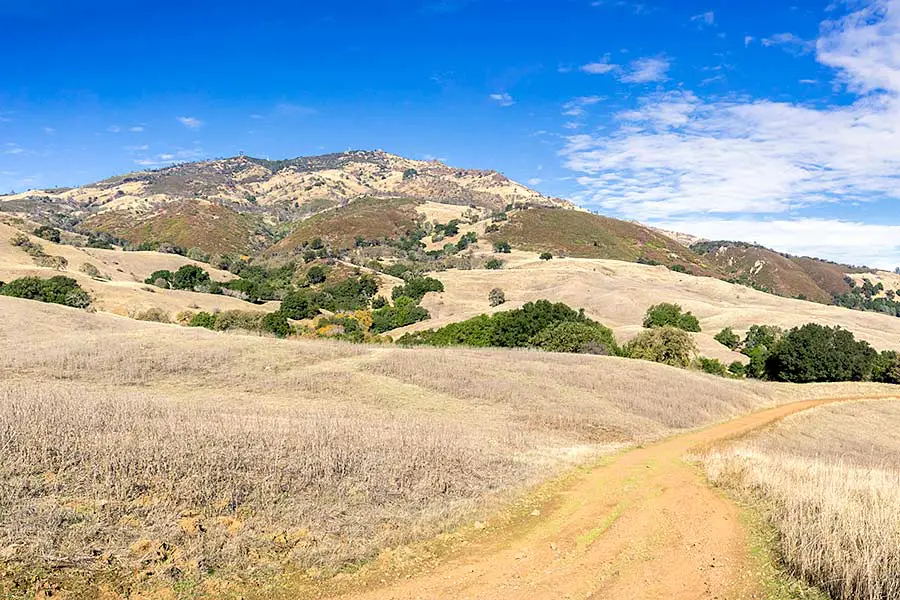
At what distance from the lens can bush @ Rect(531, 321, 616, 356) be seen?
48875mm

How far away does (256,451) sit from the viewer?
40.0 ft

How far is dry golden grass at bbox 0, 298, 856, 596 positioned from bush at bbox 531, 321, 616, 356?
59.8ft

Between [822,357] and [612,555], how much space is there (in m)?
53.0

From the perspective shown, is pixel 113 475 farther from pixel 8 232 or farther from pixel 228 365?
pixel 8 232

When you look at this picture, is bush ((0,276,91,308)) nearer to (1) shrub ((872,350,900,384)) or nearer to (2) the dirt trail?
(2) the dirt trail

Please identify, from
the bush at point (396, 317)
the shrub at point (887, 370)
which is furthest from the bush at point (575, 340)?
the bush at point (396, 317)

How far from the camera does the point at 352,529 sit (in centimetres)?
992

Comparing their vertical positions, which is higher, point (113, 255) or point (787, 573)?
point (113, 255)

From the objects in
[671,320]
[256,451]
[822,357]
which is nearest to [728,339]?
[671,320]

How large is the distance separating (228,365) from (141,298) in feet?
179

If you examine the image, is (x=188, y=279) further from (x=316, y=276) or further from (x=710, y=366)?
(x=710, y=366)

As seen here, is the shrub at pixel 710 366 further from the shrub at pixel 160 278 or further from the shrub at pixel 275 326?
the shrub at pixel 160 278

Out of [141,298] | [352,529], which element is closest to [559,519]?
[352,529]

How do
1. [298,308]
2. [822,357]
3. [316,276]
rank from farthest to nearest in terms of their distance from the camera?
[316,276], [298,308], [822,357]
